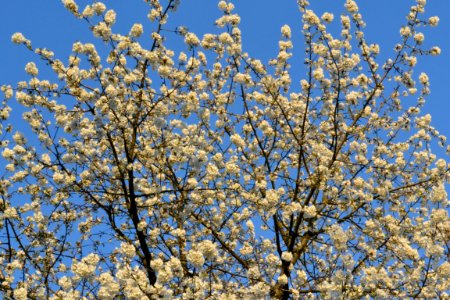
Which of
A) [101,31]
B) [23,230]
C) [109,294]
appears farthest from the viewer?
[23,230]

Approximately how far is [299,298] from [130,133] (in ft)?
14.4

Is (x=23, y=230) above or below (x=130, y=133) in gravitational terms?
below

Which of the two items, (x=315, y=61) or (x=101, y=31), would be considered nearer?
(x=101, y=31)

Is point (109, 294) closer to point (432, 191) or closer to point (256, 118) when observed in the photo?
point (256, 118)

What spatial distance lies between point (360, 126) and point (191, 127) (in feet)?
11.9

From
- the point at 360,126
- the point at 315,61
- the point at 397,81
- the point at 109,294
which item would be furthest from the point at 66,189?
the point at 397,81

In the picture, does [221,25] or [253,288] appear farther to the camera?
[221,25]

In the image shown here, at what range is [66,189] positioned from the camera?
489 inches

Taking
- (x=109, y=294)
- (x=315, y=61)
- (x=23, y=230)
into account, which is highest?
(x=315, y=61)

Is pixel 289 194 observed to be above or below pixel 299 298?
above

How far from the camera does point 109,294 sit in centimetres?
1023

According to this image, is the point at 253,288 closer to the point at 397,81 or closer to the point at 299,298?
the point at 299,298

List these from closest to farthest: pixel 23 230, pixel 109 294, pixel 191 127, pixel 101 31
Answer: pixel 109 294 → pixel 101 31 → pixel 23 230 → pixel 191 127

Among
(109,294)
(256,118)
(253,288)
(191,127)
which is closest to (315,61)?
(256,118)
